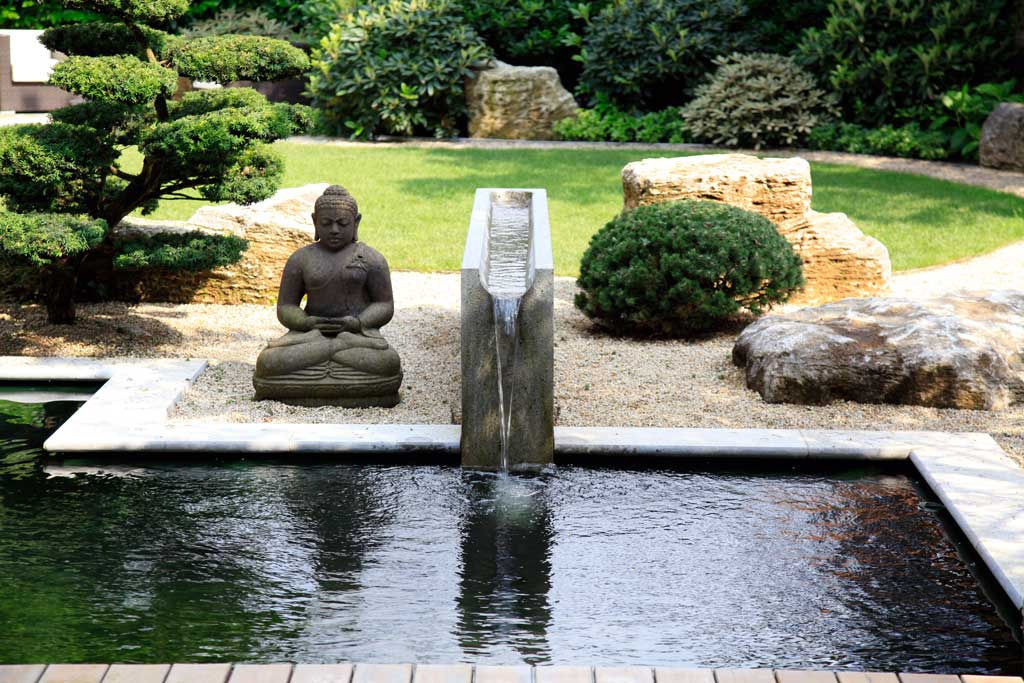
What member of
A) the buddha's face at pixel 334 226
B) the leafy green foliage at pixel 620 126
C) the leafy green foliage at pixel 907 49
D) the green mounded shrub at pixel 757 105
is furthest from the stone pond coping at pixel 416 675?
the leafy green foliage at pixel 620 126

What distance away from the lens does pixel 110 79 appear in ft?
26.3

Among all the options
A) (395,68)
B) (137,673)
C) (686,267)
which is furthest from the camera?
(395,68)

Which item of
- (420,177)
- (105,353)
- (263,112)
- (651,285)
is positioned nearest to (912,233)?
(651,285)

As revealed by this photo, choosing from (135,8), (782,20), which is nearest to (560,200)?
(135,8)

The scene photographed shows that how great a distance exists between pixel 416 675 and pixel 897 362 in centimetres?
489

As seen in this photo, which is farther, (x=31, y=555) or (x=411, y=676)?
(x=31, y=555)

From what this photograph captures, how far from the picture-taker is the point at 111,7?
837 cm

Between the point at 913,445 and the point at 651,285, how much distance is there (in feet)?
9.88

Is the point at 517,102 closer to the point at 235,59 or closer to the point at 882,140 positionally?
the point at 882,140

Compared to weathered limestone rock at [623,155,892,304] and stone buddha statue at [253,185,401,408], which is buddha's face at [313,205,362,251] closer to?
stone buddha statue at [253,185,401,408]

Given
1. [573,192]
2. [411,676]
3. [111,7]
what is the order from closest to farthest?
[411,676] < [111,7] < [573,192]

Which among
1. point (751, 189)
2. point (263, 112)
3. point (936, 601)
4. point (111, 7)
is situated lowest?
point (936, 601)

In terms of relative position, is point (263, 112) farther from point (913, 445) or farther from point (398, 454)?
point (913, 445)

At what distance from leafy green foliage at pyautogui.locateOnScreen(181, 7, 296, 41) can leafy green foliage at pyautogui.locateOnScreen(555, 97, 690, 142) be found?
6.28 meters
